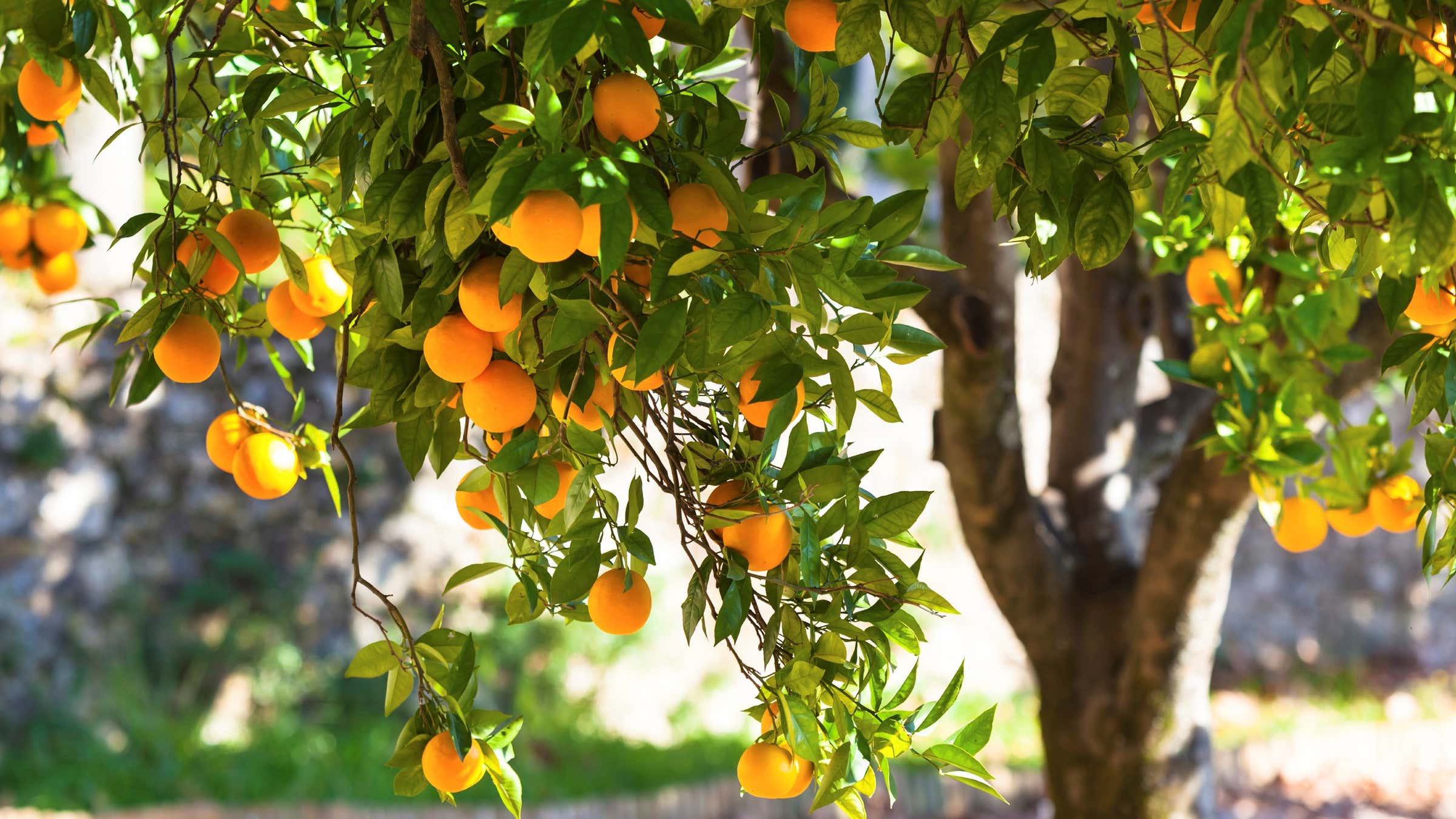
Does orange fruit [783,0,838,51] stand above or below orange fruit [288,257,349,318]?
above

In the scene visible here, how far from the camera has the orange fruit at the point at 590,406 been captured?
0.71 meters

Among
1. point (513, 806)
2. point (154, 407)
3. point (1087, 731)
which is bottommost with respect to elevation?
point (513, 806)

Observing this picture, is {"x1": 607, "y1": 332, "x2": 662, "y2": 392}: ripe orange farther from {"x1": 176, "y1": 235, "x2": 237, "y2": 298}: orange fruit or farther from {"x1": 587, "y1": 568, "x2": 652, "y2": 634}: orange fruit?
→ {"x1": 176, "y1": 235, "x2": 237, "y2": 298}: orange fruit

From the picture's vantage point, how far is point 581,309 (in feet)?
1.95

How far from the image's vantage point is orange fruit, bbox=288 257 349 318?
34.1 inches

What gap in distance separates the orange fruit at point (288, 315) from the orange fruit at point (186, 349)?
110 millimetres

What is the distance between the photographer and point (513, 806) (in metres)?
0.71

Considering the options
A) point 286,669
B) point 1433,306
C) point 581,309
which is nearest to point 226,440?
point 581,309

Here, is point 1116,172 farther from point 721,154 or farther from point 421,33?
point 421,33

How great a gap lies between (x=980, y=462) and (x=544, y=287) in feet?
3.63

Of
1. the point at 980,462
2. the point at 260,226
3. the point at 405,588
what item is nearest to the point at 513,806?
the point at 260,226

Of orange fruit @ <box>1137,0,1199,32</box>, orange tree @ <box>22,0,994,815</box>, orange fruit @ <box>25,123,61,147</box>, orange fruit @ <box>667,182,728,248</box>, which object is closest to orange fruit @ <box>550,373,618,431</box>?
orange tree @ <box>22,0,994,815</box>

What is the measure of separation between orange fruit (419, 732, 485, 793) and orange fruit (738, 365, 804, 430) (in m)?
0.28

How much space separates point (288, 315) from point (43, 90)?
271mm
